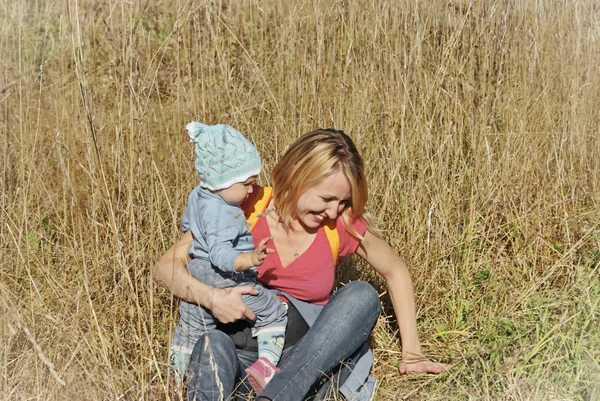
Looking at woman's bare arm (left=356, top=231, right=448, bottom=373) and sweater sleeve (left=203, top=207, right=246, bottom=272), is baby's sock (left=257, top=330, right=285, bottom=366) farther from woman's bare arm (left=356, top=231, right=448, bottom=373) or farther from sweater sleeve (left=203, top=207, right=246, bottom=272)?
woman's bare arm (left=356, top=231, right=448, bottom=373)

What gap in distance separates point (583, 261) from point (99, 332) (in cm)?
184

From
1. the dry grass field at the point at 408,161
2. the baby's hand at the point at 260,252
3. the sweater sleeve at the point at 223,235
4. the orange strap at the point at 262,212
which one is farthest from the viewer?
the dry grass field at the point at 408,161

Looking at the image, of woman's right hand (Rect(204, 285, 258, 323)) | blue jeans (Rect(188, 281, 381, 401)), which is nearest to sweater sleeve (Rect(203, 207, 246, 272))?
woman's right hand (Rect(204, 285, 258, 323))

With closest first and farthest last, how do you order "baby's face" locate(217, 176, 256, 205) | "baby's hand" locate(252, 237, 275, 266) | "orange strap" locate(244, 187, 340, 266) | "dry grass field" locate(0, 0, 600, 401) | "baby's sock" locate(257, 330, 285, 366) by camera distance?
"baby's hand" locate(252, 237, 275, 266), "baby's face" locate(217, 176, 256, 205), "baby's sock" locate(257, 330, 285, 366), "orange strap" locate(244, 187, 340, 266), "dry grass field" locate(0, 0, 600, 401)

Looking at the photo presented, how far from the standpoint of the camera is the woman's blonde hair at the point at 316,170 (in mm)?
2449

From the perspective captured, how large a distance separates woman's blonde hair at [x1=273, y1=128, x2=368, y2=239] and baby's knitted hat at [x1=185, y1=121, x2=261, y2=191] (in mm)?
184

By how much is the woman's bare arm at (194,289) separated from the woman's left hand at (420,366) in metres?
0.61

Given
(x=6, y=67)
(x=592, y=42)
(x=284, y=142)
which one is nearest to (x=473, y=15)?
(x=592, y=42)

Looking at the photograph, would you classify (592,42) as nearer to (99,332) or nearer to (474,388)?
(474,388)

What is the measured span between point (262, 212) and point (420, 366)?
0.74 m

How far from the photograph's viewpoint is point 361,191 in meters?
2.53

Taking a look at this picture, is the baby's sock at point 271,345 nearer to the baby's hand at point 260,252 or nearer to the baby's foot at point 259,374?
the baby's foot at point 259,374

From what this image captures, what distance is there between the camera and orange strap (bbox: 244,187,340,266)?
101 inches

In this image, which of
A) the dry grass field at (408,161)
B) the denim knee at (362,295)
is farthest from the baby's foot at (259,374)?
the dry grass field at (408,161)
